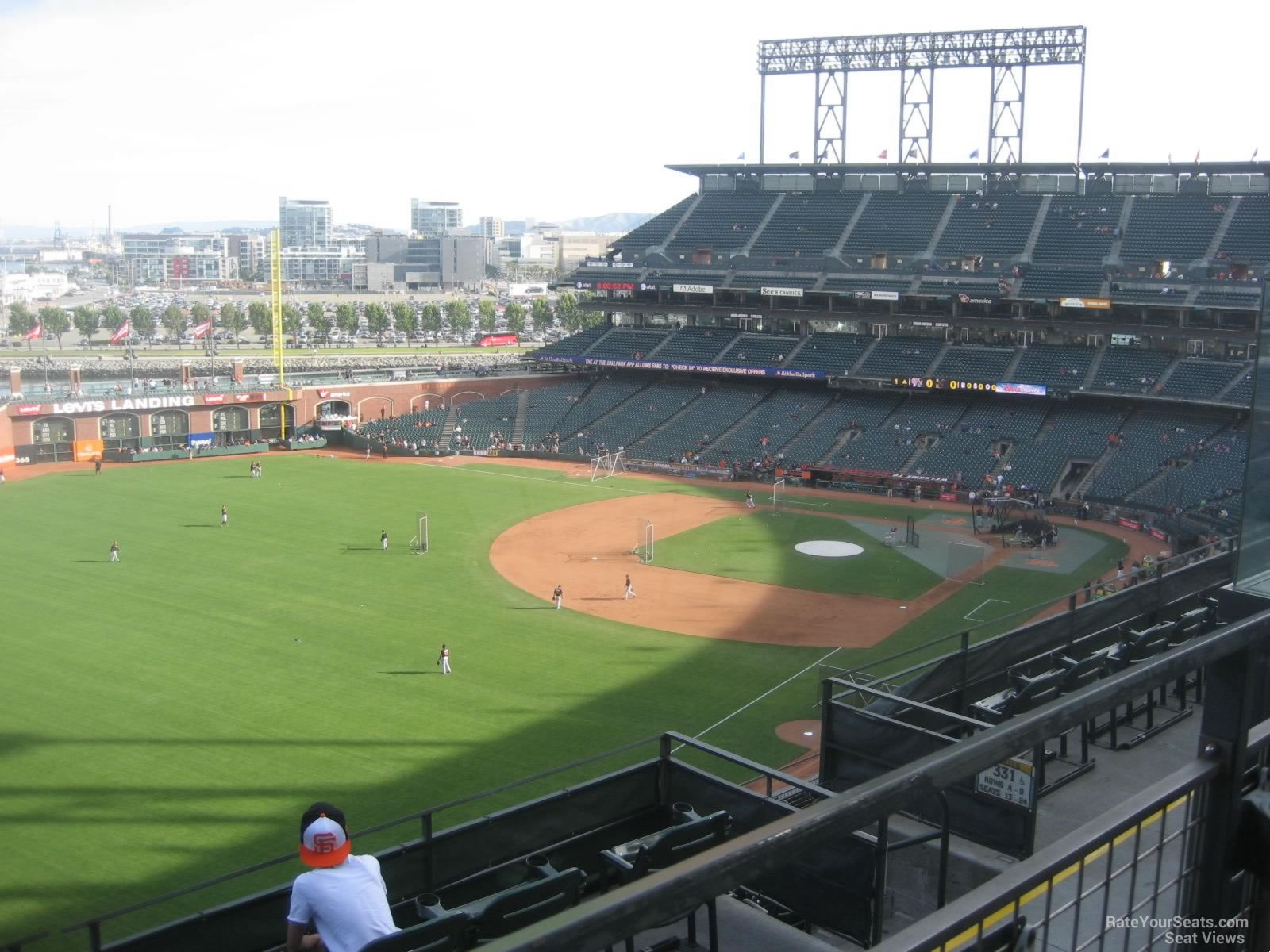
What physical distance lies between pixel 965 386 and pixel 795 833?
6935 cm

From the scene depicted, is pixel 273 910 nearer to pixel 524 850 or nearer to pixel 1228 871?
pixel 524 850

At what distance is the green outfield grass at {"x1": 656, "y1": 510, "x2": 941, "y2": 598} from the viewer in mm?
43688

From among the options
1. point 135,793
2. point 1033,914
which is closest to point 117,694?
point 135,793

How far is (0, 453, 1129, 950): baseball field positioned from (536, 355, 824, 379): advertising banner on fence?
15.3 m

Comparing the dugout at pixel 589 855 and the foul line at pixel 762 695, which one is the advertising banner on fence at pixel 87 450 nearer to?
the foul line at pixel 762 695

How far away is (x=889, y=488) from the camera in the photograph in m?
62.9

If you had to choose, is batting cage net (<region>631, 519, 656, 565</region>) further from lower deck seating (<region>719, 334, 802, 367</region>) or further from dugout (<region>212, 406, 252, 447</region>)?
dugout (<region>212, 406, 252, 447</region>)

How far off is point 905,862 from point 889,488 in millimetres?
51918

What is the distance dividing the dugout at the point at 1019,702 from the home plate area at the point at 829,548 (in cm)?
2752

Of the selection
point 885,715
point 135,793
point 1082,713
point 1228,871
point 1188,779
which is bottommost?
point 135,793

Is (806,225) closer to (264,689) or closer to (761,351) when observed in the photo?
(761,351)

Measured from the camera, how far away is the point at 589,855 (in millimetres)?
11766

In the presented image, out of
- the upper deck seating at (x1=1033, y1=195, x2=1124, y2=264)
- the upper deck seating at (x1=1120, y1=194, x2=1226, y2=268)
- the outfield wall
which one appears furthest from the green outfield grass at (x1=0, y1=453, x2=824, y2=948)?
the upper deck seating at (x1=1120, y1=194, x2=1226, y2=268)

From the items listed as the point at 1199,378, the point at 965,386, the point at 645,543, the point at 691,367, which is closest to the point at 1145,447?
the point at 1199,378
